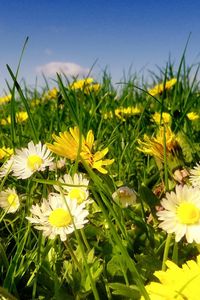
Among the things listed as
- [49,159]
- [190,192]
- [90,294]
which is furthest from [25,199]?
[190,192]

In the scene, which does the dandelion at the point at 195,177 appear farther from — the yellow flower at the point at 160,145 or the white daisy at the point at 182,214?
the white daisy at the point at 182,214

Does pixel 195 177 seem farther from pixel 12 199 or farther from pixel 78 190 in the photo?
pixel 12 199

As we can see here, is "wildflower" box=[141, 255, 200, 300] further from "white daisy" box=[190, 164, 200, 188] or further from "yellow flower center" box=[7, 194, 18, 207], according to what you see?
"yellow flower center" box=[7, 194, 18, 207]

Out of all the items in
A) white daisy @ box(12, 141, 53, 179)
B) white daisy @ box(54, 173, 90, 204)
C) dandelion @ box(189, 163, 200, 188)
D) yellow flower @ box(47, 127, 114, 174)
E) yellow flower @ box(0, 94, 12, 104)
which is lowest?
yellow flower @ box(0, 94, 12, 104)

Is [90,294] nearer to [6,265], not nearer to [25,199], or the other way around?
[6,265]

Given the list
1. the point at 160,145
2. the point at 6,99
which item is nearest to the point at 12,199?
the point at 160,145

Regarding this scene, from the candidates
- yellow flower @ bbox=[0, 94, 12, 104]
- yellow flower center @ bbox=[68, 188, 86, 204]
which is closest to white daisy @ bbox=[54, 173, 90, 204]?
yellow flower center @ bbox=[68, 188, 86, 204]
